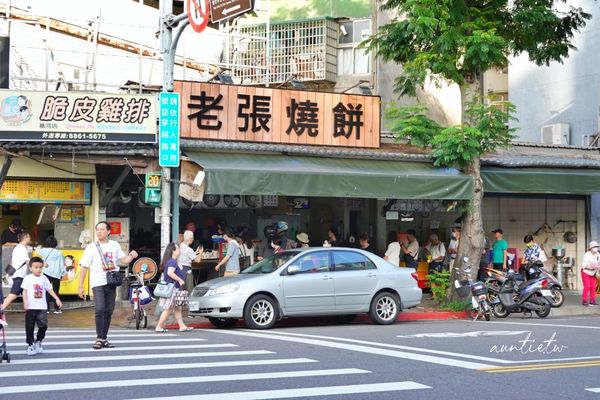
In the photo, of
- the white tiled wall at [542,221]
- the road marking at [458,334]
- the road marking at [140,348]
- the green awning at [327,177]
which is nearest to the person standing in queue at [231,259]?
the green awning at [327,177]

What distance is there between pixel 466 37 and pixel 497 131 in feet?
7.36

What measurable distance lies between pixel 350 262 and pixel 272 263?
5.06 feet

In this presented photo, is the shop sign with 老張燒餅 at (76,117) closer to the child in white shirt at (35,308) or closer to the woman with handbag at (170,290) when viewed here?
the woman with handbag at (170,290)

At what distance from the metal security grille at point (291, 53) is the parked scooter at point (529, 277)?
7.90 meters

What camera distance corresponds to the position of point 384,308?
1678cm

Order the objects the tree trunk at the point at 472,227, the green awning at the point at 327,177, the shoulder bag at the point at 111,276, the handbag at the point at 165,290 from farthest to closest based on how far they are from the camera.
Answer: the tree trunk at the point at 472,227 < the green awning at the point at 327,177 < the handbag at the point at 165,290 < the shoulder bag at the point at 111,276

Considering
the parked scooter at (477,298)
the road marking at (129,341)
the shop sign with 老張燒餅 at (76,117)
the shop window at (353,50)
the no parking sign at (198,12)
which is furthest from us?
the shop window at (353,50)

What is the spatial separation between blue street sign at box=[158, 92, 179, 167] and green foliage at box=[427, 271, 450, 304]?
6.94 meters

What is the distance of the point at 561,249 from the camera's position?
24500mm

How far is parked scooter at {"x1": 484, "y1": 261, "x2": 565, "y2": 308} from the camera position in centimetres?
1850

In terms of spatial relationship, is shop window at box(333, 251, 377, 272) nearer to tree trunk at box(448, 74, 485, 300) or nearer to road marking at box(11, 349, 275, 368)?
tree trunk at box(448, 74, 485, 300)

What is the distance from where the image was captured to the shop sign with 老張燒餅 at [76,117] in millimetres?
17234

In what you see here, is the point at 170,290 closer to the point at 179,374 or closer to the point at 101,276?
the point at 101,276

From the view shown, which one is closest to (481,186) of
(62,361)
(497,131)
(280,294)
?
→ (497,131)
